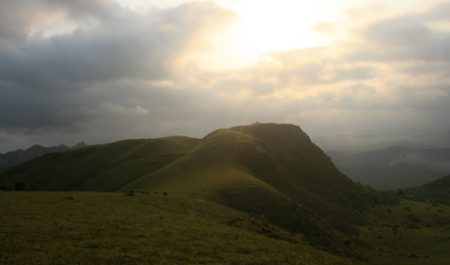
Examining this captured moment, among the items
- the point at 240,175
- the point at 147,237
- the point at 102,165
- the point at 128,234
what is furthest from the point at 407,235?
the point at 102,165

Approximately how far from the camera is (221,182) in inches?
3612

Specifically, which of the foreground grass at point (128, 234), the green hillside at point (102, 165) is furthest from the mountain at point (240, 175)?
the foreground grass at point (128, 234)

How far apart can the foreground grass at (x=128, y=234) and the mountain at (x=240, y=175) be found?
55.8ft

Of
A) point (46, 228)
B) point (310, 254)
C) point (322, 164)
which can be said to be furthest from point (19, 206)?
point (322, 164)

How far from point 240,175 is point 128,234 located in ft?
195

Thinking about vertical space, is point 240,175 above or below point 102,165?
below

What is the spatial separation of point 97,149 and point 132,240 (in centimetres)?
15852

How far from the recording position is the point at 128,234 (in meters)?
42.0

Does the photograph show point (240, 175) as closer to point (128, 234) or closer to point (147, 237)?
point (128, 234)

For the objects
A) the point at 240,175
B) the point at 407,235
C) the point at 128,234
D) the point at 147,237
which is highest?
the point at 240,175

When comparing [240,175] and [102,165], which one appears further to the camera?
[102,165]

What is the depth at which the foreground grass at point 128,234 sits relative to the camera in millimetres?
34594

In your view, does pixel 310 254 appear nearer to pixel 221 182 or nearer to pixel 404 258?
pixel 404 258

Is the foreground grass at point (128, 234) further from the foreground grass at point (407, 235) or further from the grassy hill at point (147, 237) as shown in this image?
the foreground grass at point (407, 235)
